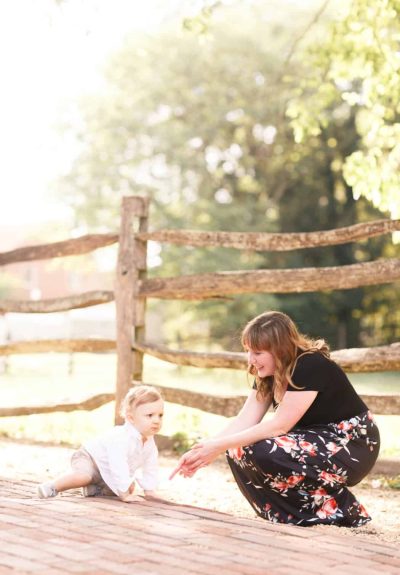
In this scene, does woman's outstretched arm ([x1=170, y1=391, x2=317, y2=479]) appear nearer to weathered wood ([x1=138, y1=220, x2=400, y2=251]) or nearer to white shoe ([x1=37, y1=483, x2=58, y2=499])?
white shoe ([x1=37, y1=483, x2=58, y2=499])

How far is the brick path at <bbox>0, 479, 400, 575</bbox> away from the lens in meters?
3.39

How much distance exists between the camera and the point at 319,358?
4746 mm

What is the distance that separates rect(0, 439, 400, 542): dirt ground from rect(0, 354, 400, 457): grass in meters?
0.70

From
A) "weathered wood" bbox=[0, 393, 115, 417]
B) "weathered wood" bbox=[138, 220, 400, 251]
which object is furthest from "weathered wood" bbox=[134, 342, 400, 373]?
"weathered wood" bbox=[0, 393, 115, 417]

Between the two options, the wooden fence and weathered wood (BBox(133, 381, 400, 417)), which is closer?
weathered wood (BBox(133, 381, 400, 417))

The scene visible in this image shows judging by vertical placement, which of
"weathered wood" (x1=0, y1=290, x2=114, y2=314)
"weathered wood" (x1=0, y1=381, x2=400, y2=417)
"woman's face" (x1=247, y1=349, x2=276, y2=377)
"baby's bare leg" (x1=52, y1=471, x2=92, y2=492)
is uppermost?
"weathered wood" (x1=0, y1=290, x2=114, y2=314)

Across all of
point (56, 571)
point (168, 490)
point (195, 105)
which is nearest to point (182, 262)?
point (195, 105)

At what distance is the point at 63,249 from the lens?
28.0ft

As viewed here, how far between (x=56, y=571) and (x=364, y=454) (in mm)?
1982

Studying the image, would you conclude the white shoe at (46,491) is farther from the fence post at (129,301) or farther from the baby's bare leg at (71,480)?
the fence post at (129,301)

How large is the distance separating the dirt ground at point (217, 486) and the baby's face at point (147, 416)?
0.66 metres

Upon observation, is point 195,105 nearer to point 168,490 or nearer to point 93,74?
point 93,74

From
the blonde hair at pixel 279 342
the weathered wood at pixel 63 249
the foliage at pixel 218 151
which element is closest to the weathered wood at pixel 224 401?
the weathered wood at pixel 63 249

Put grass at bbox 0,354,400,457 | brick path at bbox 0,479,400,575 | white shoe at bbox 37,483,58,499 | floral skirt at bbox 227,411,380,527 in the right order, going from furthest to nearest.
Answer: grass at bbox 0,354,400,457
white shoe at bbox 37,483,58,499
floral skirt at bbox 227,411,380,527
brick path at bbox 0,479,400,575
